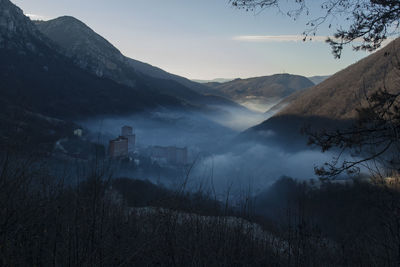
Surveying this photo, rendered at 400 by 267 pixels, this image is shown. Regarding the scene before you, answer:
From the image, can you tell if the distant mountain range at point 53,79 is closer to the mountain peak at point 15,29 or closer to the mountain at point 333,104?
the mountain peak at point 15,29

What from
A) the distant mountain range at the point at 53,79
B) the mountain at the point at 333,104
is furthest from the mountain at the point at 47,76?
the mountain at the point at 333,104

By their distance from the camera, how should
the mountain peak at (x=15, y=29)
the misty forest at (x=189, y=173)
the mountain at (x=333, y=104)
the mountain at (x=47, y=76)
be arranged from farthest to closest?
the mountain peak at (x=15, y=29), the mountain at (x=47, y=76), the mountain at (x=333, y=104), the misty forest at (x=189, y=173)

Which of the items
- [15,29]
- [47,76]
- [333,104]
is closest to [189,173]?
[333,104]

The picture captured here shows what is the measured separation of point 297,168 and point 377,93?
103620 mm

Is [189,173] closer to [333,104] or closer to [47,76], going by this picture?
[333,104]

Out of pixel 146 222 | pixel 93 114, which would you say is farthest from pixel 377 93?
pixel 93 114

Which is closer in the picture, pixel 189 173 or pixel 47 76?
pixel 189 173

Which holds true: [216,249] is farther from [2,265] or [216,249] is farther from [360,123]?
[360,123]

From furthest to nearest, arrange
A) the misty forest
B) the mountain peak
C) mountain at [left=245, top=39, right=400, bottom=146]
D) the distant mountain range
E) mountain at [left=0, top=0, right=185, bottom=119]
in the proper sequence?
the mountain peak < mountain at [left=0, top=0, right=185, bottom=119] < the distant mountain range < mountain at [left=245, top=39, right=400, bottom=146] < the misty forest

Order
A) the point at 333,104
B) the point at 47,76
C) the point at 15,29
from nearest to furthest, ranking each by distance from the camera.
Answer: the point at 333,104 < the point at 15,29 < the point at 47,76

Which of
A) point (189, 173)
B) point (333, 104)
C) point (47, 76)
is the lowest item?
point (189, 173)

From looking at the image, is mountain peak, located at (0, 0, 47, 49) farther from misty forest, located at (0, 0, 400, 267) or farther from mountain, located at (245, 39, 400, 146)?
mountain, located at (245, 39, 400, 146)

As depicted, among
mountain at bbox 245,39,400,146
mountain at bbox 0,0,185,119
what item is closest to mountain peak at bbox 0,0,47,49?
mountain at bbox 0,0,185,119

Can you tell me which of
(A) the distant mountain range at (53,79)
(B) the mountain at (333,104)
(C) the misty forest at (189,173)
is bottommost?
(C) the misty forest at (189,173)
